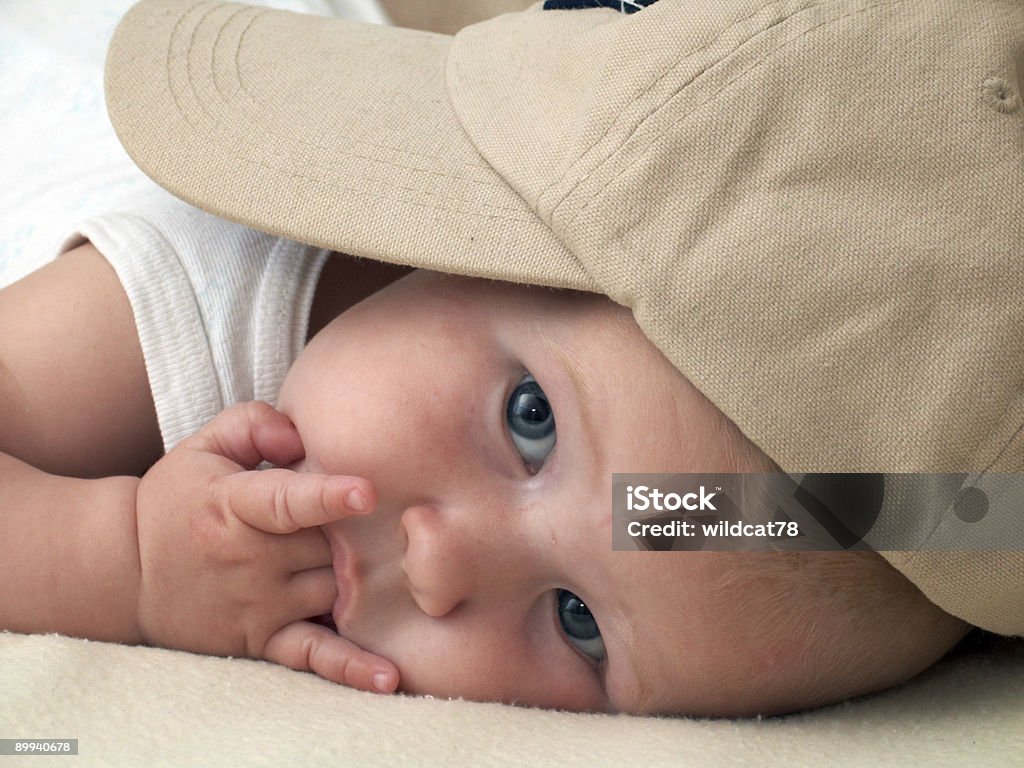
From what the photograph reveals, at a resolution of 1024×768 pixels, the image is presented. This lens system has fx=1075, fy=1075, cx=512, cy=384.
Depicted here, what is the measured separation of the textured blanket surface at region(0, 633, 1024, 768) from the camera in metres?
0.68

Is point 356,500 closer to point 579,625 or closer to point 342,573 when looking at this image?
point 342,573

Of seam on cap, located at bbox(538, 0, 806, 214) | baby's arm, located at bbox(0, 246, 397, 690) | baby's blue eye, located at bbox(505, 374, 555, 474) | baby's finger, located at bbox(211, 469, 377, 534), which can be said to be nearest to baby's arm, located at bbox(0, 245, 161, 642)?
baby's arm, located at bbox(0, 246, 397, 690)

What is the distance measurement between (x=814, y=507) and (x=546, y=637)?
245 millimetres

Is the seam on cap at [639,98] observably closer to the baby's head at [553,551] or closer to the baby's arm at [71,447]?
the baby's head at [553,551]

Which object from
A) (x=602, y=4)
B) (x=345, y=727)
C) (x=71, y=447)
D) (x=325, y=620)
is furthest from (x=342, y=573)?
(x=602, y=4)

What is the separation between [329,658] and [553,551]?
197 mm

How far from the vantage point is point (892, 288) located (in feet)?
2.52

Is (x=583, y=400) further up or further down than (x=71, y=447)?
further up

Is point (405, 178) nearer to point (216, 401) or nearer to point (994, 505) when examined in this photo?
point (216, 401)

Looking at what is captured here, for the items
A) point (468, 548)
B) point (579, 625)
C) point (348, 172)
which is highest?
point (348, 172)

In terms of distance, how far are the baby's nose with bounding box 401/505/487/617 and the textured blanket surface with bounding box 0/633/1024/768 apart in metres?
0.08

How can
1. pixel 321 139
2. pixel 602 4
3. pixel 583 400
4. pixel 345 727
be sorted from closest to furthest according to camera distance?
pixel 345 727
pixel 583 400
pixel 321 139
pixel 602 4

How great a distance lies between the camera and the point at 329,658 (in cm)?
85

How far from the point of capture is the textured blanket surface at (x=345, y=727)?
2.22 ft
